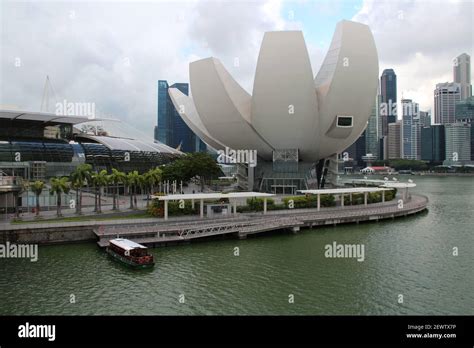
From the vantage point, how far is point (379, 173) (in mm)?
176375

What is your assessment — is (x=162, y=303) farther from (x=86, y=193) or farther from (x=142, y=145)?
(x=142, y=145)

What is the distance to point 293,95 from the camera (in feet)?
136

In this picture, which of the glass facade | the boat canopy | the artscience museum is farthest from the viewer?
the glass facade

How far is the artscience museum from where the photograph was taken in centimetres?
4053

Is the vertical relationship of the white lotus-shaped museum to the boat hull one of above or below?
above

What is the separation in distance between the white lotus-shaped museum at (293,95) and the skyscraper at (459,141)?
153 metres

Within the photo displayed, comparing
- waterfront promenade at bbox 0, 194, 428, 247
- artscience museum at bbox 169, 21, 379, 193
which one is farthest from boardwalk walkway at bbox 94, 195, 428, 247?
artscience museum at bbox 169, 21, 379, 193

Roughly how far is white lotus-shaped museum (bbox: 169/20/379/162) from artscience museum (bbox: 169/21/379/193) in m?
0.09

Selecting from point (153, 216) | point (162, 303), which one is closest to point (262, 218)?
point (153, 216)

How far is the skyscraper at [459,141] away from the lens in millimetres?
178750

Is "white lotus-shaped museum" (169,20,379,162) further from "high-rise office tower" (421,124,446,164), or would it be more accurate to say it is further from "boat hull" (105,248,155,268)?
"high-rise office tower" (421,124,446,164)

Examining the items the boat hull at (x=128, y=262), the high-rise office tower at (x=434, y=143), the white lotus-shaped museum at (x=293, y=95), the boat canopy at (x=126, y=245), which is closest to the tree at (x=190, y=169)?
the white lotus-shaped museum at (x=293, y=95)

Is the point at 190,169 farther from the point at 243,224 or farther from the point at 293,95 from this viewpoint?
the point at 243,224

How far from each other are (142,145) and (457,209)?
4133 cm
